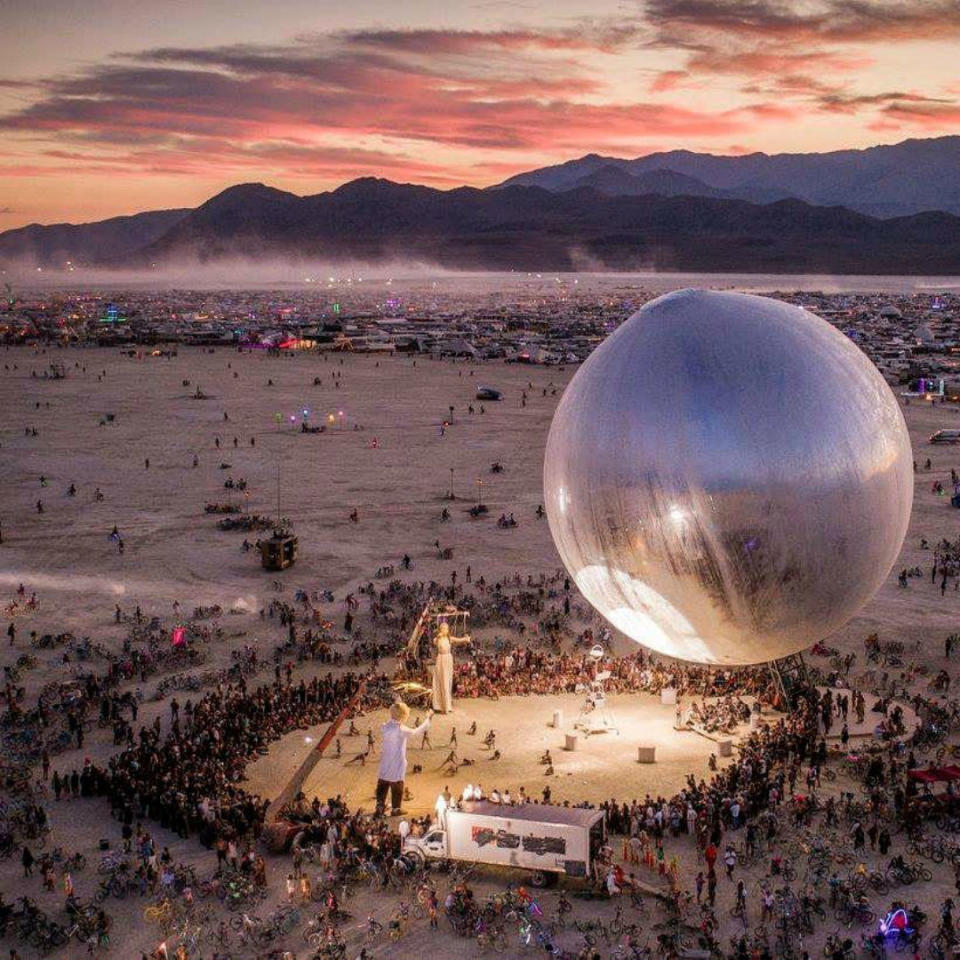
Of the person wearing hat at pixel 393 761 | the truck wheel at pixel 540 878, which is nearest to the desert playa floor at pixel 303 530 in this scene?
the truck wheel at pixel 540 878

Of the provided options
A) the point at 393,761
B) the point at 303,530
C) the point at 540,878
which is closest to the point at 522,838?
the point at 540,878

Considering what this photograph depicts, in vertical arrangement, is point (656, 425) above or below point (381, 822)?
above

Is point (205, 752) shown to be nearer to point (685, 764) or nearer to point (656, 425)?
point (685, 764)

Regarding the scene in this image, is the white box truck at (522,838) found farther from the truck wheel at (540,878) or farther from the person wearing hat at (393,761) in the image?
the person wearing hat at (393,761)

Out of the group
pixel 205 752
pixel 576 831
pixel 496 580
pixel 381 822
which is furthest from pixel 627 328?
pixel 496 580

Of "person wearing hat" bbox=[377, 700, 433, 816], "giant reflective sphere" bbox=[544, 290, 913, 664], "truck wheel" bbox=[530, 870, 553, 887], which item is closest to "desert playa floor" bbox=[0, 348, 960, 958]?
"truck wheel" bbox=[530, 870, 553, 887]

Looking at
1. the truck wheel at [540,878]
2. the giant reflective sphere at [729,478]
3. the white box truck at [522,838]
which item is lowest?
the truck wheel at [540,878]
